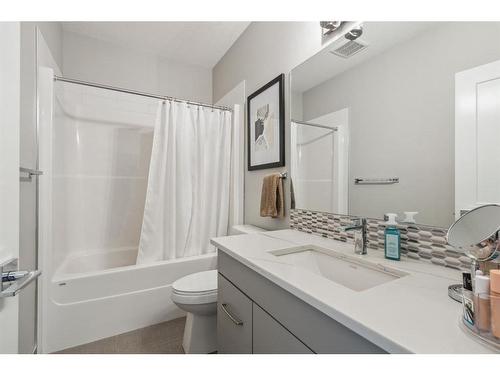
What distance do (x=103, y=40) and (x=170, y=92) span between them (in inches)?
29.3

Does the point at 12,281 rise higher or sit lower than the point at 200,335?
higher

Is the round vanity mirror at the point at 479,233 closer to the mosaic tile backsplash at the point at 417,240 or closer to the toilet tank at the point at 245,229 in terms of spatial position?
the mosaic tile backsplash at the point at 417,240

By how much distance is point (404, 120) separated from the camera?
949 mm

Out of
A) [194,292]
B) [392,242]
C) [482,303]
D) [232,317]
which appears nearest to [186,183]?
[194,292]

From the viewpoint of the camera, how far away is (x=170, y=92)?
2611mm

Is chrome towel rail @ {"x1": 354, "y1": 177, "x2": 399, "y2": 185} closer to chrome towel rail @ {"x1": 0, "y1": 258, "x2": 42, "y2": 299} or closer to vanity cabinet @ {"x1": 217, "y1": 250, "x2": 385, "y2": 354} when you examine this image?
vanity cabinet @ {"x1": 217, "y1": 250, "x2": 385, "y2": 354}

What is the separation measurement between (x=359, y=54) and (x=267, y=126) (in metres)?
0.79

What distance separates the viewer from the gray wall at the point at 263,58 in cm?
147

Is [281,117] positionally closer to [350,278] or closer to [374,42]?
[374,42]

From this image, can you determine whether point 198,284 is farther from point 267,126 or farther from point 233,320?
point 267,126

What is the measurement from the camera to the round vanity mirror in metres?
0.50

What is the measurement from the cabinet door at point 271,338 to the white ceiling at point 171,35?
7.42ft
